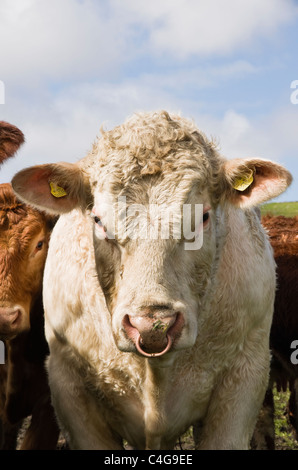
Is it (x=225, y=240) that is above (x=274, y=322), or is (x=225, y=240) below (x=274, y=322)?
above

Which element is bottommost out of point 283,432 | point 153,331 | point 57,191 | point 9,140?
point 283,432

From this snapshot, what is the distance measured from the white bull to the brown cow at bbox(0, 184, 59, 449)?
50 centimetres

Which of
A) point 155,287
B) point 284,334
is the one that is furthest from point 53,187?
point 284,334

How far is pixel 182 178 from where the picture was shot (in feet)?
14.0

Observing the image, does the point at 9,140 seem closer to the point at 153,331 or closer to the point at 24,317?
the point at 24,317

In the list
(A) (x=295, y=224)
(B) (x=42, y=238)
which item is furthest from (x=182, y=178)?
(A) (x=295, y=224)

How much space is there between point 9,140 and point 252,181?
3.19 metres

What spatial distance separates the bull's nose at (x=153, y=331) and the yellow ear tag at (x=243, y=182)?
1114mm

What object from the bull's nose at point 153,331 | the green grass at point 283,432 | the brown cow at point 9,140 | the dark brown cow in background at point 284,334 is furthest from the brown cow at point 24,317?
the green grass at point 283,432

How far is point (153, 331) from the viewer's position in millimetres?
3758

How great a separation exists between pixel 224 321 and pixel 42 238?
1.97m

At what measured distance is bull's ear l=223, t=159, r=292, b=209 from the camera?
A: 14.7 feet

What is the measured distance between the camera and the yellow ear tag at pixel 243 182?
457 cm
